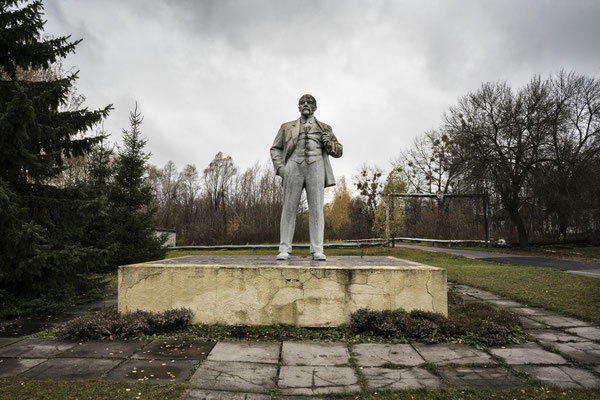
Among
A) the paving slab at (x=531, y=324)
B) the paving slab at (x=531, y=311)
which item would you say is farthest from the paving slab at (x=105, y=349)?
the paving slab at (x=531, y=311)

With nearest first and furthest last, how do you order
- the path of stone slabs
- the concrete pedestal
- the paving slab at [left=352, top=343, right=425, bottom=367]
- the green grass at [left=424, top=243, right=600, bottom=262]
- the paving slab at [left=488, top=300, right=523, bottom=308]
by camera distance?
the path of stone slabs, the paving slab at [left=352, top=343, right=425, bottom=367], the concrete pedestal, the paving slab at [left=488, top=300, right=523, bottom=308], the green grass at [left=424, top=243, right=600, bottom=262]

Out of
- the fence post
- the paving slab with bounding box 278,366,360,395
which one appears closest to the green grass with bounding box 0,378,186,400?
the paving slab with bounding box 278,366,360,395

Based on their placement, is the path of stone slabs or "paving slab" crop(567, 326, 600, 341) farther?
"paving slab" crop(567, 326, 600, 341)

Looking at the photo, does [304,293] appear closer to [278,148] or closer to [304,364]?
[304,364]

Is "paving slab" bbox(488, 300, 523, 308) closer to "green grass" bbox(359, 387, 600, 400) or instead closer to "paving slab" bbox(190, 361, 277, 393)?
"green grass" bbox(359, 387, 600, 400)

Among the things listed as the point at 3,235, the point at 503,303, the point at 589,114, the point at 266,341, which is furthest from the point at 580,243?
the point at 3,235

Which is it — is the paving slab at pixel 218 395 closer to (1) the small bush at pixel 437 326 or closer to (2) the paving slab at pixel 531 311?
(1) the small bush at pixel 437 326

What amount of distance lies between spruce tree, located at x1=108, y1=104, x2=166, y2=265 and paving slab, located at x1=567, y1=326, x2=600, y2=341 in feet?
36.3

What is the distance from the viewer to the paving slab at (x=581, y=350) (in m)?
3.51

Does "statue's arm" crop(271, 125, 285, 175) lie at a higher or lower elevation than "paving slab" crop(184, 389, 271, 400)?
higher

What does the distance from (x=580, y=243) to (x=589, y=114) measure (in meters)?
7.35

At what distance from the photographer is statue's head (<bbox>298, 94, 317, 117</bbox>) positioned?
5.71m

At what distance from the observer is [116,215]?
1150 centimetres

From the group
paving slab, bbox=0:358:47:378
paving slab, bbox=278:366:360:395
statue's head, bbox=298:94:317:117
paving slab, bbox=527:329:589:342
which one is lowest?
paving slab, bbox=527:329:589:342
